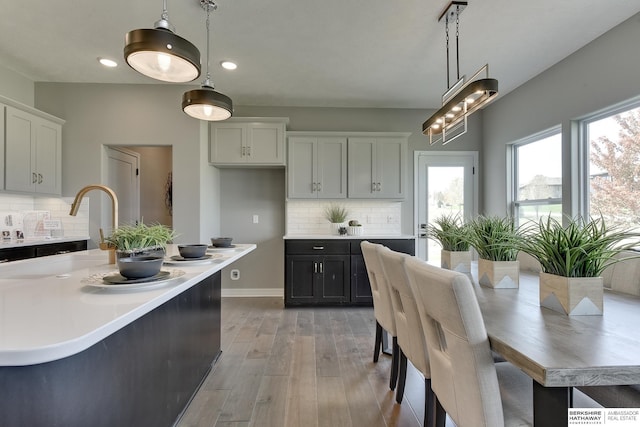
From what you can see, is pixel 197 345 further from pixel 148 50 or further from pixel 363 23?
pixel 363 23

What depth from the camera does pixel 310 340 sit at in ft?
9.71

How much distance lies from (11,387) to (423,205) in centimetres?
453

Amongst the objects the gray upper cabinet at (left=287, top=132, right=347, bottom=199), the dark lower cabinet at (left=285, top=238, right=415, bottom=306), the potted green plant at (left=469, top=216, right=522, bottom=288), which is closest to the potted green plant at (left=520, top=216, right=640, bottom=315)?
the potted green plant at (left=469, top=216, right=522, bottom=288)

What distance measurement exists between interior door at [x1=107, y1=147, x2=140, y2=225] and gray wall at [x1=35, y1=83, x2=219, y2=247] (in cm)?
23

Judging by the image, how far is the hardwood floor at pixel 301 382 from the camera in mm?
1826

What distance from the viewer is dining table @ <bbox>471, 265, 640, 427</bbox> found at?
824mm

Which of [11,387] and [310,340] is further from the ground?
[11,387]

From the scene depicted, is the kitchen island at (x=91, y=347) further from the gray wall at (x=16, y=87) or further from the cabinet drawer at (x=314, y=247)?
the gray wall at (x=16, y=87)

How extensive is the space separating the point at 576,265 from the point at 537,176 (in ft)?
9.82

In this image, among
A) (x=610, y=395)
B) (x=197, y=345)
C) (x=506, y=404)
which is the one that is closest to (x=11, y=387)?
(x=197, y=345)

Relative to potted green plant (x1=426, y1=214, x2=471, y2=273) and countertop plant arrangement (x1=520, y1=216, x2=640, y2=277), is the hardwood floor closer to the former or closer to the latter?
potted green plant (x1=426, y1=214, x2=471, y2=273)

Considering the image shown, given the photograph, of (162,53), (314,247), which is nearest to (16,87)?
(162,53)

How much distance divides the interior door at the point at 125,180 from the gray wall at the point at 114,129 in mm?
229

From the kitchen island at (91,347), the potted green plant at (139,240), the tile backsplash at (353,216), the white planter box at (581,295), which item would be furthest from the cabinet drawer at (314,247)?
the white planter box at (581,295)
